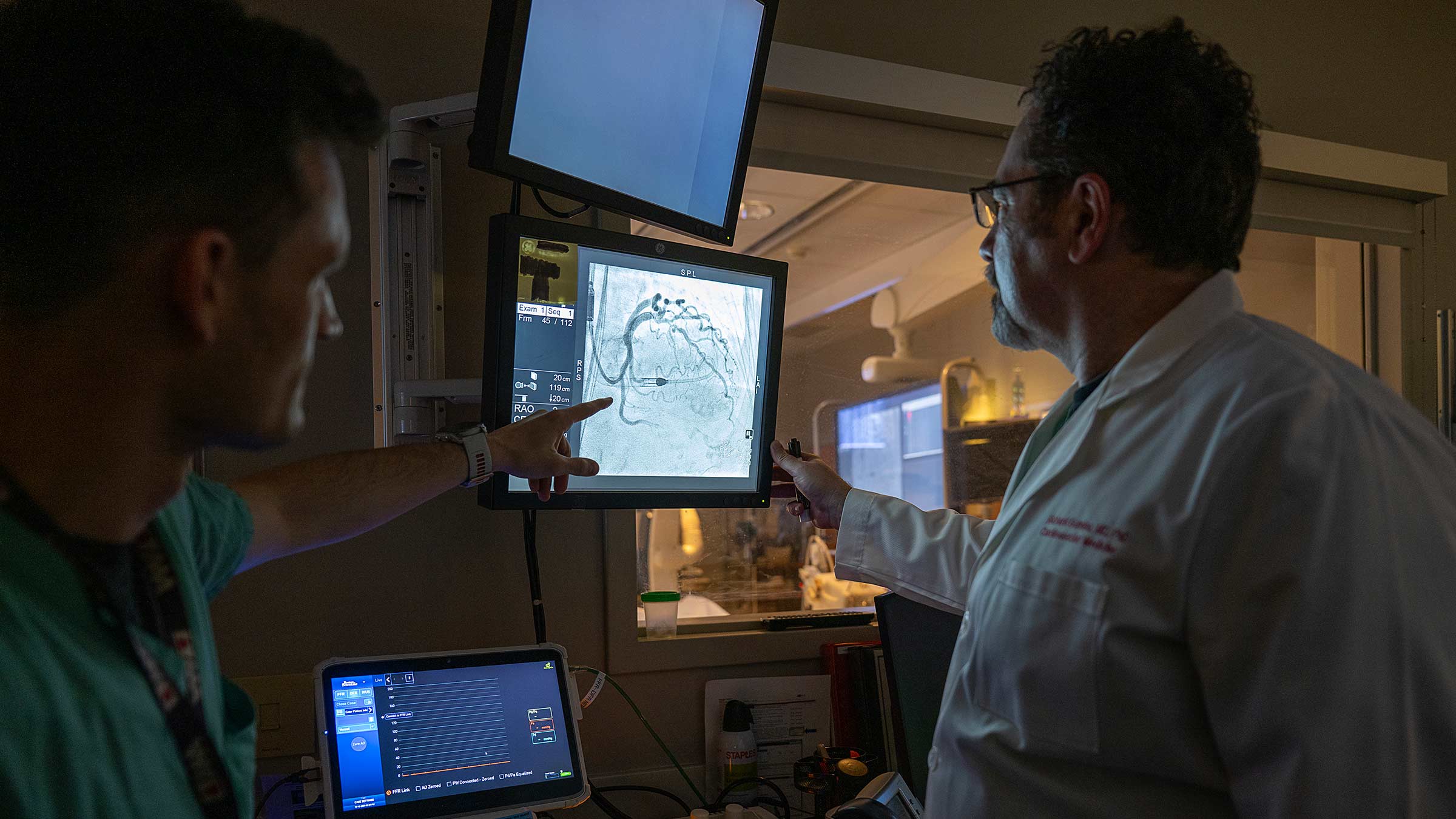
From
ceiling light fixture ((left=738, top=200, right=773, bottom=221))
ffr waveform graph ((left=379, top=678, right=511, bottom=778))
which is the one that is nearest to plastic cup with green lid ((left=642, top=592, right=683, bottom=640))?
ffr waveform graph ((left=379, top=678, right=511, bottom=778))

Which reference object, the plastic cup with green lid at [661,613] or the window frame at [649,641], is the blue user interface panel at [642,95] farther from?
the plastic cup with green lid at [661,613]

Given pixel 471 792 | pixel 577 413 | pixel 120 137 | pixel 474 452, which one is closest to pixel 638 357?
pixel 577 413

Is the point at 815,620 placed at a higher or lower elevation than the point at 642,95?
lower

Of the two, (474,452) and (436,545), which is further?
(436,545)

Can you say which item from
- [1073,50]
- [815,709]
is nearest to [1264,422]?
[1073,50]

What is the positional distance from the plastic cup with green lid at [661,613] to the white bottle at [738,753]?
0.65 feet

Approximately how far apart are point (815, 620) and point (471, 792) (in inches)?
33.8

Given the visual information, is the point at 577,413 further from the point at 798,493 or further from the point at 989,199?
the point at 989,199

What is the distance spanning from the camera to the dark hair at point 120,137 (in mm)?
583

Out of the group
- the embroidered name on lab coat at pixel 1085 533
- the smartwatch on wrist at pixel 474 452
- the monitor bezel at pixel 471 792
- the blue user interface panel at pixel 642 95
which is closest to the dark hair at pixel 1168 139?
the embroidered name on lab coat at pixel 1085 533

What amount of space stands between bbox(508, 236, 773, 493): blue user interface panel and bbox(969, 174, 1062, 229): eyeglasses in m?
0.38

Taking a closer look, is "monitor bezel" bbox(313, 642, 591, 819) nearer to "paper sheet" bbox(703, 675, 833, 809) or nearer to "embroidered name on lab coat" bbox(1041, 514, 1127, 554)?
"paper sheet" bbox(703, 675, 833, 809)

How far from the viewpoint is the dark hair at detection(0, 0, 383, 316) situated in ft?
1.91

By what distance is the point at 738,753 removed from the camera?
5.66 feet
